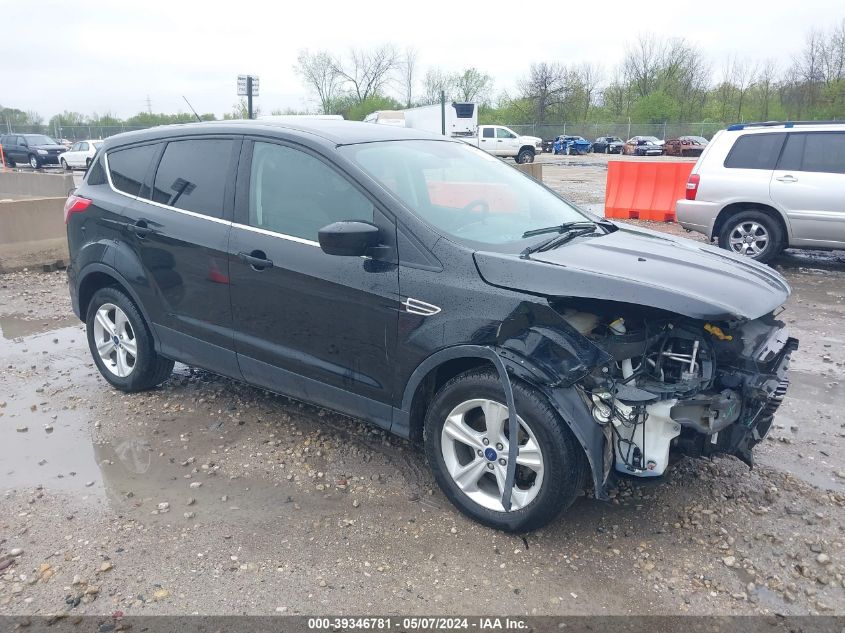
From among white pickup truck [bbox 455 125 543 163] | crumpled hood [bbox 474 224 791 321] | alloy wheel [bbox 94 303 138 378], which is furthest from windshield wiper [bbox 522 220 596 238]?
white pickup truck [bbox 455 125 543 163]

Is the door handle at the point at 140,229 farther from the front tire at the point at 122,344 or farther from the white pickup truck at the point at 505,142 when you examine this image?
the white pickup truck at the point at 505,142

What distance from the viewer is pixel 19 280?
8.60 m

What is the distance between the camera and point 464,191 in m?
3.89

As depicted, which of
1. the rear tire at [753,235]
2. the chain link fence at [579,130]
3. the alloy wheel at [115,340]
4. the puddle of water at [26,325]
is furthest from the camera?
the chain link fence at [579,130]

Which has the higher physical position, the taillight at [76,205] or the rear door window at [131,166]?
the rear door window at [131,166]

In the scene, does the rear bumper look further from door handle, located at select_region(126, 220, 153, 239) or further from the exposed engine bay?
door handle, located at select_region(126, 220, 153, 239)

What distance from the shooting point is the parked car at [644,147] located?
45125 millimetres

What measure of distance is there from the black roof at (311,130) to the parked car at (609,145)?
46929 millimetres

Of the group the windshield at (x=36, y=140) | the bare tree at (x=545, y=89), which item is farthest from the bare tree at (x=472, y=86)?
the windshield at (x=36, y=140)

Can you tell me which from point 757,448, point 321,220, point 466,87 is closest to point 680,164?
point 757,448

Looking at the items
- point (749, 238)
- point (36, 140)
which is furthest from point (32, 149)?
point (749, 238)

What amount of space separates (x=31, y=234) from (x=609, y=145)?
4587 centimetres

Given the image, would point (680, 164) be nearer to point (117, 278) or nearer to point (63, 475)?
point (117, 278)

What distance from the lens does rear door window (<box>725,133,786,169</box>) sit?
28.5 feet
